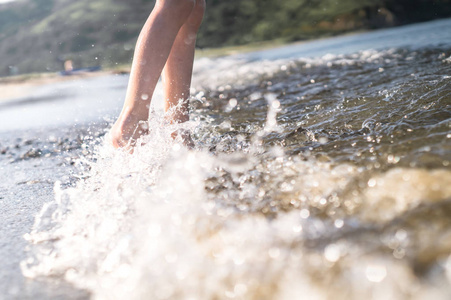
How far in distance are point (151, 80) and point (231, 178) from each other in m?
0.63

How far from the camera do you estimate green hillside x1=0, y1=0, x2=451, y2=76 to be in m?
56.2

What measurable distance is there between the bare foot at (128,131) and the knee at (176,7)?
50cm

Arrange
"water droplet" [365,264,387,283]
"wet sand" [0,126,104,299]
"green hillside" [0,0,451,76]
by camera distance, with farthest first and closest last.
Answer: "green hillside" [0,0,451,76] < "wet sand" [0,126,104,299] < "water droplet" [365,264,387,283]

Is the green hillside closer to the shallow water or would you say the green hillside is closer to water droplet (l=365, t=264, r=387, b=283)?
the shallow water

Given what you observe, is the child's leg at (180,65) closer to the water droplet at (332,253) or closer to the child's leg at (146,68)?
the child's leg at (146,68)

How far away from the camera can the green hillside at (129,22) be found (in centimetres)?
5625

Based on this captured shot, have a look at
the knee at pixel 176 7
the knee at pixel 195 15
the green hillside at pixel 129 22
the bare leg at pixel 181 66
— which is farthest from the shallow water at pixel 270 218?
the green hillside at pixel 129 22

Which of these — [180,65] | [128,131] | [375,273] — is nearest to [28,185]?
[128,131]

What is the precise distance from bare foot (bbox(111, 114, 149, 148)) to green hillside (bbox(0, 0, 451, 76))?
54.9 meters

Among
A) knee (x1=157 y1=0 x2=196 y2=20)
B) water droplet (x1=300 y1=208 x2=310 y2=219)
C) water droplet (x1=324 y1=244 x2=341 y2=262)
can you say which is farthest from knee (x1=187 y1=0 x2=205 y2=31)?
water droplet (x1=324 y1=244 x2=341 y2=262)

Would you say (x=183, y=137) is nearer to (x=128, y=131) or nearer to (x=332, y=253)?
(x=128, y=131)

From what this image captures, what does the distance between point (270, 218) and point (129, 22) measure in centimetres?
8104

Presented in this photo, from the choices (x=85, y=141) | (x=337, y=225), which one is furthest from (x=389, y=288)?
(x=85, y=141)

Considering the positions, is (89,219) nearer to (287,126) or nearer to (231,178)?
(231,178)
